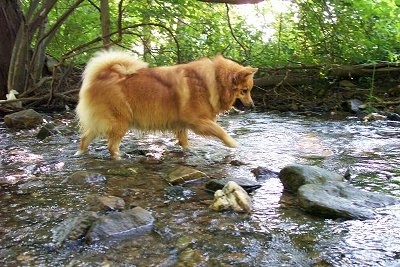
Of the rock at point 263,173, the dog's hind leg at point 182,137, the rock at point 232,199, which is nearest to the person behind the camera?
the rock at point 232,199

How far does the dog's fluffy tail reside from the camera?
5.40 metres

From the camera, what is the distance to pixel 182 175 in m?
4.33

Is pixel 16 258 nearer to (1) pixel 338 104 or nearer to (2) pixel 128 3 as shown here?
(1) pixel 338 104

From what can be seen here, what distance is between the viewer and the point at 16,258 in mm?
2611

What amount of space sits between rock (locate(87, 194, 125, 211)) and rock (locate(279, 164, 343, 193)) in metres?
1.50

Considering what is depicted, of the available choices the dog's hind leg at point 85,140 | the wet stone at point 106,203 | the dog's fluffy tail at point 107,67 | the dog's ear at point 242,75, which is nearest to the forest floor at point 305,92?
the dog's hind leg at point 85,140

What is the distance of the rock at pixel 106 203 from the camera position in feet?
11.4

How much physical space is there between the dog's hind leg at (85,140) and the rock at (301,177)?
2.55 m

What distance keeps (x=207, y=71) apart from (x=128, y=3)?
587 centimetres

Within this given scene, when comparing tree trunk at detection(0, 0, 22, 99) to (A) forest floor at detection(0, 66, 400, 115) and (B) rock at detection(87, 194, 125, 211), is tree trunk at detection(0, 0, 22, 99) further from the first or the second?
(B) rock at detection(87, 194, 125, 211)

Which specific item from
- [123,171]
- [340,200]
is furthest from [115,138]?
[340,200]

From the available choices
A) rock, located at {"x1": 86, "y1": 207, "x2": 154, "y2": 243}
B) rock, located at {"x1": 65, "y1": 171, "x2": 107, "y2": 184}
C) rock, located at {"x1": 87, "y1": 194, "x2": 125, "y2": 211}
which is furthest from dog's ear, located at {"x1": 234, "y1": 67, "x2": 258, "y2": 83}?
rock, located at {"x1": 86, "y1": 207, "x2": 154, "y2": 243}

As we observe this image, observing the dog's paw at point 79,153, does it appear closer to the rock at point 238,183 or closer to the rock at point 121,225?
the rock at point 238,183

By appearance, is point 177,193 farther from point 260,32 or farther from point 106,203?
point 260,32
